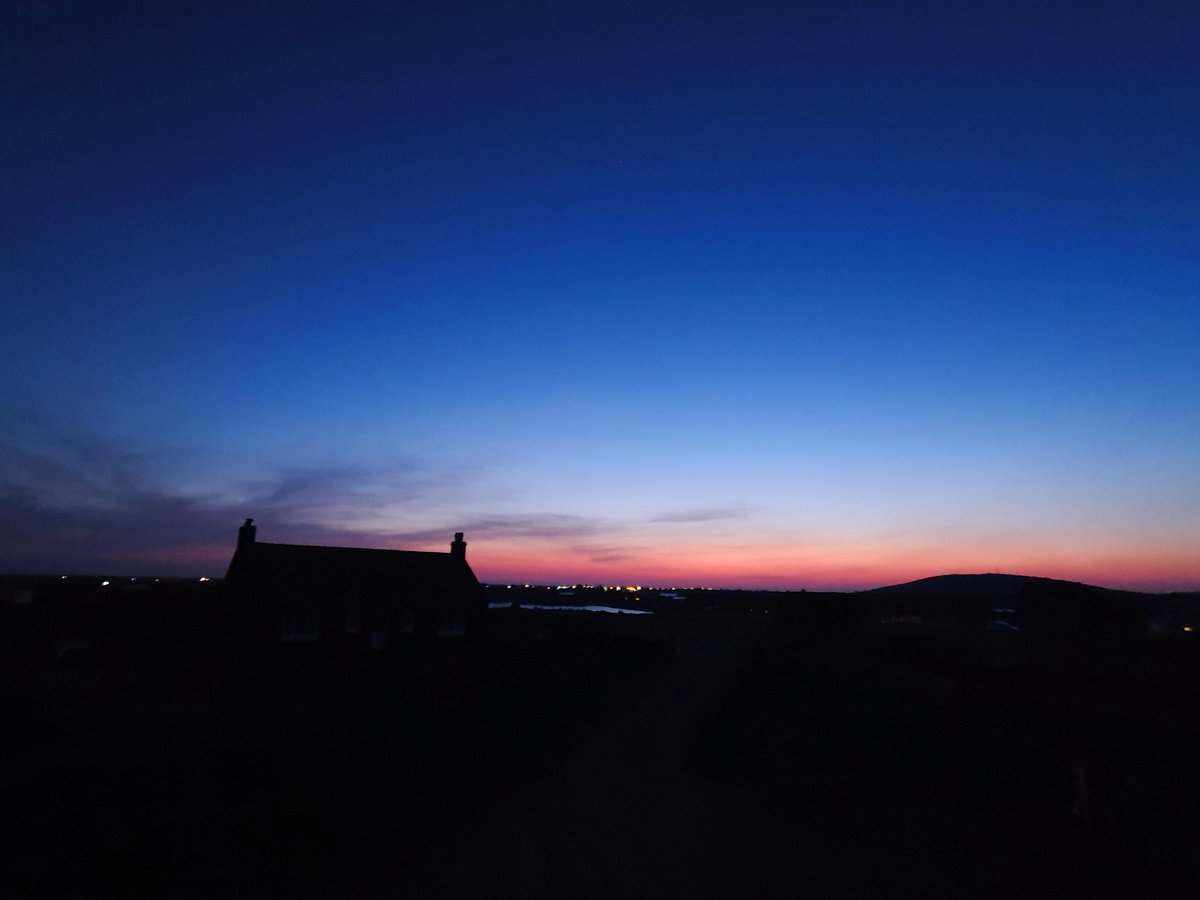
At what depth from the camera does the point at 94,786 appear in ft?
33.9

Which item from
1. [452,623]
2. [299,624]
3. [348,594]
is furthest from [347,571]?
[452,623]

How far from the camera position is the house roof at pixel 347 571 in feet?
137

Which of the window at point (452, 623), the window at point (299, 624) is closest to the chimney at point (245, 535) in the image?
the window at point (299, 624)

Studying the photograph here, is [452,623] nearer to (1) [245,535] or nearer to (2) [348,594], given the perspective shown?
(2) [348,594]

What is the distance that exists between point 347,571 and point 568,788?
33412mm

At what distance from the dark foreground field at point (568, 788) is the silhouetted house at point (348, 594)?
11.3m

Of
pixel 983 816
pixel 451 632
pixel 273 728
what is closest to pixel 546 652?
pixel 451 632

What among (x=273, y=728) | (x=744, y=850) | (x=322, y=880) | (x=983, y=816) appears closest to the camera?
(x=322, y=880)

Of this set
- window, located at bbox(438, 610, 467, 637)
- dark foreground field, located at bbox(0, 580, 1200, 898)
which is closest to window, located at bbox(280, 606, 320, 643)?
window, located at bbox(438, 610, 467, 637)

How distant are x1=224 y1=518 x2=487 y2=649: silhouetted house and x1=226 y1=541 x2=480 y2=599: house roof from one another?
55mm

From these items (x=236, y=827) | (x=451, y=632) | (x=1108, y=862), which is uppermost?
(x=451, y=632)

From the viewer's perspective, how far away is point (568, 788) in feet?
48.3

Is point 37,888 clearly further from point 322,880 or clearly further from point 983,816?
point 983,816

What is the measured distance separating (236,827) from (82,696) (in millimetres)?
16005
